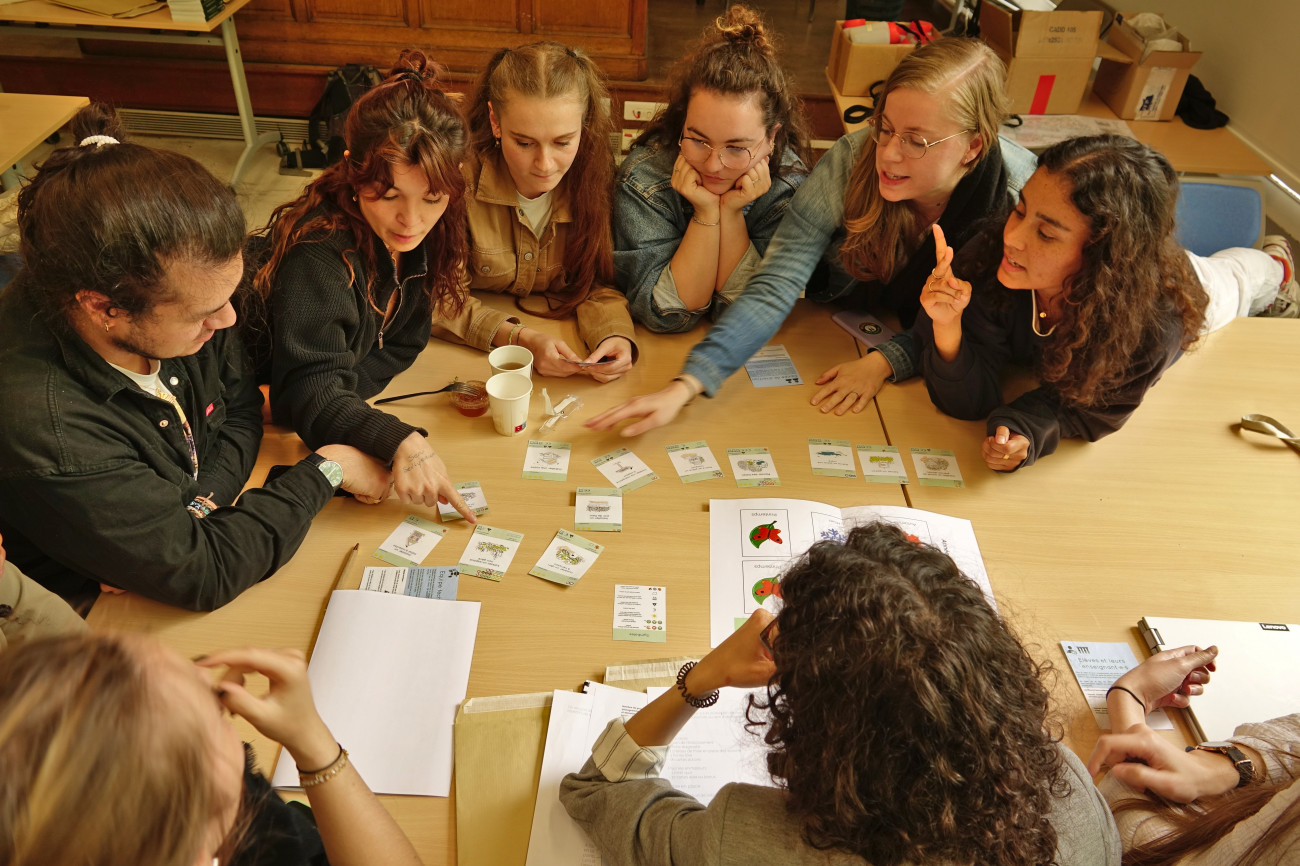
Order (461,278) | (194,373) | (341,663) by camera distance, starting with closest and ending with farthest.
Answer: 1. (341,663)
2. (194,373)
3. (461,278)

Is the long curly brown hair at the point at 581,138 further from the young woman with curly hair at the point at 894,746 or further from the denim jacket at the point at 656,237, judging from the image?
the young woman with curly hair at the point at 894,746

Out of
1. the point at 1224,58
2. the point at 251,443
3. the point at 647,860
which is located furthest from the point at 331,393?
the point at 1224,58


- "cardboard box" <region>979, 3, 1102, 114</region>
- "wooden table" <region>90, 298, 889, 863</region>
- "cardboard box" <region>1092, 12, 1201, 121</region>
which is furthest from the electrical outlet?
"wooden table" <region>90, 298, 889, 863</region>

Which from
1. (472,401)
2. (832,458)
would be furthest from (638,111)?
(832,458)

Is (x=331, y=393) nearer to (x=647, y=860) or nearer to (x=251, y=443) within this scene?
(x=251, y=443)

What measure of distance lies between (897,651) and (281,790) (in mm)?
798

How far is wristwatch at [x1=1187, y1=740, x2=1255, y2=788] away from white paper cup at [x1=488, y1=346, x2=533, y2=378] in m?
1.28

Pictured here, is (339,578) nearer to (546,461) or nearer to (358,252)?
(546,461)

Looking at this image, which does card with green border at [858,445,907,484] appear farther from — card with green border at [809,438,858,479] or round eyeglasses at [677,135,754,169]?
round eyeglasses at [677,135,754,169]

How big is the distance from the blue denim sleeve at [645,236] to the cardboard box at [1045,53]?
1577 mm

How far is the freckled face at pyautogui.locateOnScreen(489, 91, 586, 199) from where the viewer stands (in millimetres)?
1745

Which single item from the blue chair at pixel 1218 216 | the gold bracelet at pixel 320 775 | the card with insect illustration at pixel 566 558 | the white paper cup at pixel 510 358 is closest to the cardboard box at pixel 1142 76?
the blue chair at pixel 1218 216

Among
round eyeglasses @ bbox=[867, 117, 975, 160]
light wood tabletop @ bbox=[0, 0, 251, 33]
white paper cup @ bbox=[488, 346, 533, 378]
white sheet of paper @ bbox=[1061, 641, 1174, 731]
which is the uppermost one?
round eyeglasses @ bbox=[867, 117, 975, 160]

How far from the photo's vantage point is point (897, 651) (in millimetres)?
820
